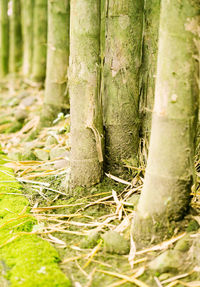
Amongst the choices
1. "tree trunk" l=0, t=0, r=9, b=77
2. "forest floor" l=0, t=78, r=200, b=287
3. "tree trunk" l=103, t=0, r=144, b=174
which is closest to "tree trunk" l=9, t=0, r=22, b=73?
"tree trunk" l=0, t=0, r=9, b=77

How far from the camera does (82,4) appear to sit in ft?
6.39

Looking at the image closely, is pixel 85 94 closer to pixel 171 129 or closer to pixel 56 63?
pixel 171 129

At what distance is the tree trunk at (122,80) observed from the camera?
208 centimetres

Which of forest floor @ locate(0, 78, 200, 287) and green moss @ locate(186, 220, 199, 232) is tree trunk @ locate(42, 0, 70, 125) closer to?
forest floor @ locate(0, 78, 200, 287)

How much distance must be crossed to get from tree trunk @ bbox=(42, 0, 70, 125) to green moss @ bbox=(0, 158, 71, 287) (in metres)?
1.34

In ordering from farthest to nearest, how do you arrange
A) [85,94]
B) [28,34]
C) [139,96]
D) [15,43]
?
1. [15,43]
2. [28,34]
3. [139,96]
4. [85,94]

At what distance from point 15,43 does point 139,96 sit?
5.31 metres

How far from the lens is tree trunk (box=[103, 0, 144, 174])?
2.08 metres

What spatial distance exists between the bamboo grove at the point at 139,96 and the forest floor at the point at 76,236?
0.32ft

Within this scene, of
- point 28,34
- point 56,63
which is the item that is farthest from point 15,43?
point 56,63

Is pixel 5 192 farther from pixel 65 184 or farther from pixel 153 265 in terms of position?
pixel 153 265

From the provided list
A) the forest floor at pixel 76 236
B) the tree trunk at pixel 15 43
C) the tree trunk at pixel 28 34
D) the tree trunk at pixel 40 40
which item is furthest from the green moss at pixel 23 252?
the tree trunk at pixel 15 43

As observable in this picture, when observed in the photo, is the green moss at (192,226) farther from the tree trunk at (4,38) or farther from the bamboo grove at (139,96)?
the tree trunk at (4,38)

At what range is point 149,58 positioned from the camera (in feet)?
7.04
